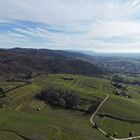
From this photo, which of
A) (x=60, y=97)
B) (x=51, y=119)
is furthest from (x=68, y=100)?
(x=51, y=119)

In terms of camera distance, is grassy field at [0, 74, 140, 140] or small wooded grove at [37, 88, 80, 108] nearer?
grassy field at [0, 74, 140, 140]

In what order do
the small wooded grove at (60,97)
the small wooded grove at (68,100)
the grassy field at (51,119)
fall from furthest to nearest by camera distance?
the small wooded grove at (60,97), the small wooded grove at (68,100), the grassy field at (51,119)

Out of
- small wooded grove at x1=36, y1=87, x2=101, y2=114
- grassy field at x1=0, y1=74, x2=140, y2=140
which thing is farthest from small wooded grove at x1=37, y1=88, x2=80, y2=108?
grassy field at x1=0, y1=74, x2=140, y2=140

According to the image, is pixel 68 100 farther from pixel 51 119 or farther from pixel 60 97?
pixel 51 119

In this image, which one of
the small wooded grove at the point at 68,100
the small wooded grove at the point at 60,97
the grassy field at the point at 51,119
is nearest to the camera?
the grassy field at the point at 51,119

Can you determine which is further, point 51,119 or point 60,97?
point 60,97

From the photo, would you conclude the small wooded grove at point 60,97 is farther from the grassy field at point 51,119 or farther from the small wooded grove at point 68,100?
the grassy field at point 51,119

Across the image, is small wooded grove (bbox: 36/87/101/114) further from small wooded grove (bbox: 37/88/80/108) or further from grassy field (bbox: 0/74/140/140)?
grassy field (bbox: 0/74/140/140)

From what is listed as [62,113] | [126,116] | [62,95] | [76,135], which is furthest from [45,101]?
[76,135]

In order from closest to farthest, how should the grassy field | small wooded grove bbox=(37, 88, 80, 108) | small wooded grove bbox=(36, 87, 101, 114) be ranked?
the grassy field, small wooded grove bbox=(36, 87, 101, 114), small wooded grove bbox=(37, 88, 80, 108)

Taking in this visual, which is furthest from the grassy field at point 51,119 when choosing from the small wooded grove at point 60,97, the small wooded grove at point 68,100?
the small wooded grove at point 60,97

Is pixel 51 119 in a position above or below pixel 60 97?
above

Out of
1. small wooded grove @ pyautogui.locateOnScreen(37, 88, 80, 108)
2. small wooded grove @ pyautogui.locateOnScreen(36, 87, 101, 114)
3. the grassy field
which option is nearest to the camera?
the grassy field
